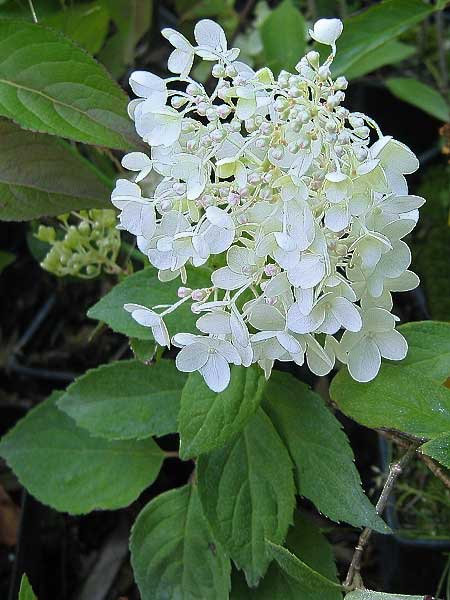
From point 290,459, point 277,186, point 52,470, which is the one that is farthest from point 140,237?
point 52,470

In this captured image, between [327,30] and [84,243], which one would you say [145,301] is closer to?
[84,243]

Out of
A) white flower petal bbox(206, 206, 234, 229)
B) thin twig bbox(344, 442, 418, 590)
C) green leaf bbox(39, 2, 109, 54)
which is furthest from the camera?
→ green leaf bbox(39, 2, 109, 54)

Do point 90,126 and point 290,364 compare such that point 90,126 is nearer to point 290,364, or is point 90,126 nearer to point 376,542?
point 290,364

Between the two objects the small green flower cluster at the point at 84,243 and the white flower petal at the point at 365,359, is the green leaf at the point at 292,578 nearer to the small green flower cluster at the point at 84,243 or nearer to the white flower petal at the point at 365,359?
the white flower petal at the point at 365,359

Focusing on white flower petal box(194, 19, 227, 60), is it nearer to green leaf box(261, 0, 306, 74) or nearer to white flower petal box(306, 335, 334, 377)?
white flower petal box(306, 335, 334, 377)

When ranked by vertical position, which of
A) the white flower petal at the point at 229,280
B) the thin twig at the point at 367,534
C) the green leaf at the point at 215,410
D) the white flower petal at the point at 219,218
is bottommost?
the thin twig at the point at 367,534

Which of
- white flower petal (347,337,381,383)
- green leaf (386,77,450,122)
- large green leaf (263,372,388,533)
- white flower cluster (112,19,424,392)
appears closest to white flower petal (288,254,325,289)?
white flower cluster (112,19,424,392)

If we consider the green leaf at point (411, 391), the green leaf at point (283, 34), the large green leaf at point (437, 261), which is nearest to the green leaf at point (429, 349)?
the green leaf at point (411, 391)
